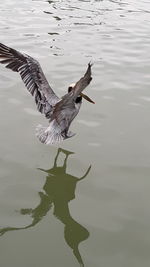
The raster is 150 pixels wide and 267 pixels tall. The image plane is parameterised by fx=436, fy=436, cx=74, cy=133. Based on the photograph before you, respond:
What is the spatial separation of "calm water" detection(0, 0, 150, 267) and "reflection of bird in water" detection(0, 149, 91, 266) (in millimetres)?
13

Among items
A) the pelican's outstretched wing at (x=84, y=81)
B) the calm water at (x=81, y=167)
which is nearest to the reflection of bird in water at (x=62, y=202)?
the calm water at (x=81, y=167)

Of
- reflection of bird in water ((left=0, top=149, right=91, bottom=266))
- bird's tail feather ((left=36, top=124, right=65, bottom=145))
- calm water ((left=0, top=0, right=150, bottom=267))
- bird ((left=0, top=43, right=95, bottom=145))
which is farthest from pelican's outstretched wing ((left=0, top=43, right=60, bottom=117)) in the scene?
reflection of bird in water ((left=0, top=149, right=91, bottom=266))

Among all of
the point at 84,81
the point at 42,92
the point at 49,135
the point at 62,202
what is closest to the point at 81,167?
the point at 49,135

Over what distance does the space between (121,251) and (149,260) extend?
330 millimetres

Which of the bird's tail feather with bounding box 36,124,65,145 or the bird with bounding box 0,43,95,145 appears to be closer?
the bird's tail feather with bounding box 36,124,65,145

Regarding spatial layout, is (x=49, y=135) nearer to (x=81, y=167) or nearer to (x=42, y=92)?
(x=81, y=167)

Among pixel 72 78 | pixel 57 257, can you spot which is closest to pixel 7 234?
pixel 57 257

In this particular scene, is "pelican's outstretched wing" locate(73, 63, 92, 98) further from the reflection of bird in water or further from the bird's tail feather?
the reflection of bird in water

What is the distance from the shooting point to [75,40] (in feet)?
39.3

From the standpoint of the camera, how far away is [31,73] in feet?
23.1

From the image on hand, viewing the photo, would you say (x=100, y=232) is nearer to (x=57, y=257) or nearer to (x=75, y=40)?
(x=57, y=257)

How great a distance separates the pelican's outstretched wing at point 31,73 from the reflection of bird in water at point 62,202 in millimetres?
875

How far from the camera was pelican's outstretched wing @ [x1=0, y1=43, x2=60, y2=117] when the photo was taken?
702 cm

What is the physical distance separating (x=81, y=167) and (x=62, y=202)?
2.81 feet
